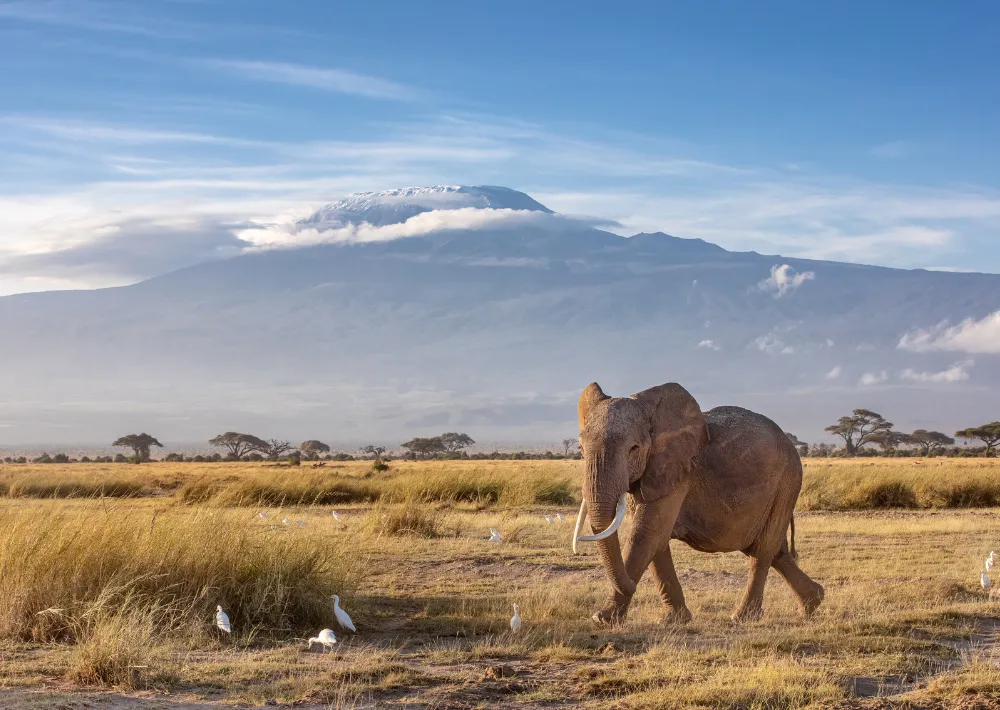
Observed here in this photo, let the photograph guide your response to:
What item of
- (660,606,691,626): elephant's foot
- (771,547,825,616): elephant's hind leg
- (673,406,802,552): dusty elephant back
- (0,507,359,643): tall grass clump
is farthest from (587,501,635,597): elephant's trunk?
(0,507,359,643): tall grass clump

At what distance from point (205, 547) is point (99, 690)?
10.1 feet

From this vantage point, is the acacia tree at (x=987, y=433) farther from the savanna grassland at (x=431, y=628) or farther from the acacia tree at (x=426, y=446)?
the savanna grassland at (x=431, y=628)

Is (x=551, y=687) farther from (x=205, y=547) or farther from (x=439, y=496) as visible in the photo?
(x=439, y=496)

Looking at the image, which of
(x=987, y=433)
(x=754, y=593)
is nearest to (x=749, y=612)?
(x=754, y=593)

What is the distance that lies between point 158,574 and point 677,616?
5150 mm

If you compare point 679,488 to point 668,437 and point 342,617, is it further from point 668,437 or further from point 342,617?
point 342,617

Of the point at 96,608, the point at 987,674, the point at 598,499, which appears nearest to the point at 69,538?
the point at 96,608

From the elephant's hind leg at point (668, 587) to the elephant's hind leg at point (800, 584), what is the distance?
1373 mm

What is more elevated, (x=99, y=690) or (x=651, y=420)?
(x=651, y=420)

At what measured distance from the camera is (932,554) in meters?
17.6

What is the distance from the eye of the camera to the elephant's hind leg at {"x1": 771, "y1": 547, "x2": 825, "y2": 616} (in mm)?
12180

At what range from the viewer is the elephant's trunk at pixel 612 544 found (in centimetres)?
1028

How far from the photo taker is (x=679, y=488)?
36.8 ft

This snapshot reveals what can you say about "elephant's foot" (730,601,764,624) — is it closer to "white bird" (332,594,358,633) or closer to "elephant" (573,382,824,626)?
"elephant" (573,382,824,626)
